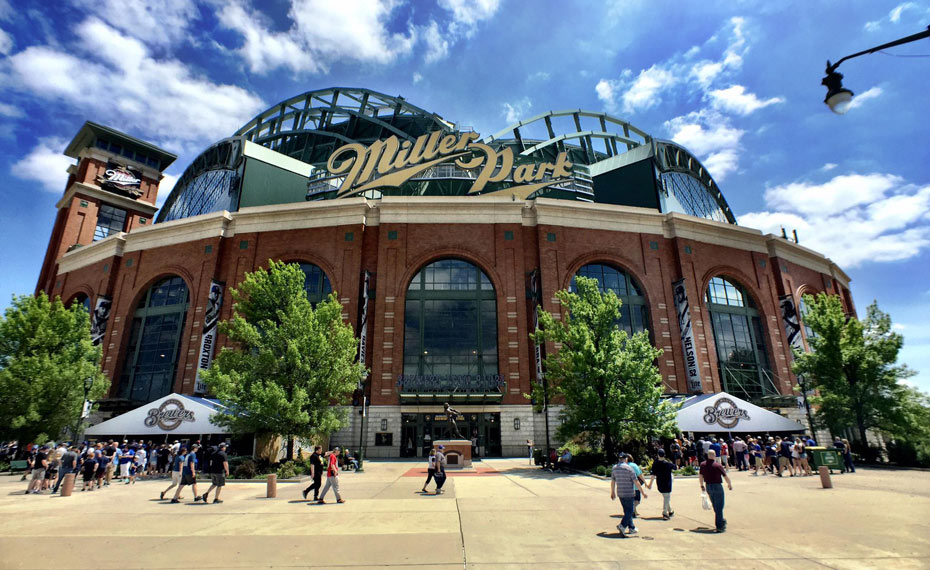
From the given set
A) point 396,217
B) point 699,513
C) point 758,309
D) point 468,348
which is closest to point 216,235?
point 396,217

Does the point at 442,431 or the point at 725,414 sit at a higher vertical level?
the point at 725,414

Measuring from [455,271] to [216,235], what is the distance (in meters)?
20.5

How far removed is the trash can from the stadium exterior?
12860mm

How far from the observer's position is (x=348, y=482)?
1997 centimetres

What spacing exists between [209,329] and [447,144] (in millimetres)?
24685

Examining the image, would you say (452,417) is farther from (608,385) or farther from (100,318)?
(100,318)

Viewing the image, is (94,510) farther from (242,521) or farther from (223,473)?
(242,521)

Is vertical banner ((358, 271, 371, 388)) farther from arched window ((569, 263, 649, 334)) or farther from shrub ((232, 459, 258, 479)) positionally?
arched window ((569, 263, 649, 334))

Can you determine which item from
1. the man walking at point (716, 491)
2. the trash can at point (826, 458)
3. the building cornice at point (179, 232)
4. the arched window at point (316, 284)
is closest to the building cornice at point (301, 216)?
the building cornice at point (179, 232)

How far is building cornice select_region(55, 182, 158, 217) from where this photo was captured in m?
55.2

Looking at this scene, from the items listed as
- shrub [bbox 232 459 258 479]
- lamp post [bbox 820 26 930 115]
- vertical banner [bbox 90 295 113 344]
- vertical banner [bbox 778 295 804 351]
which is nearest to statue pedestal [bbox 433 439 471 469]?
shrub [bbox 232 459 258 479]

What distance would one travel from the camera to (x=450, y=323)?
35688 millimetres

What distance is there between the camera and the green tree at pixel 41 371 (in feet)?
90.2

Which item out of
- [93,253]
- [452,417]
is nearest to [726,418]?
[452,417]
